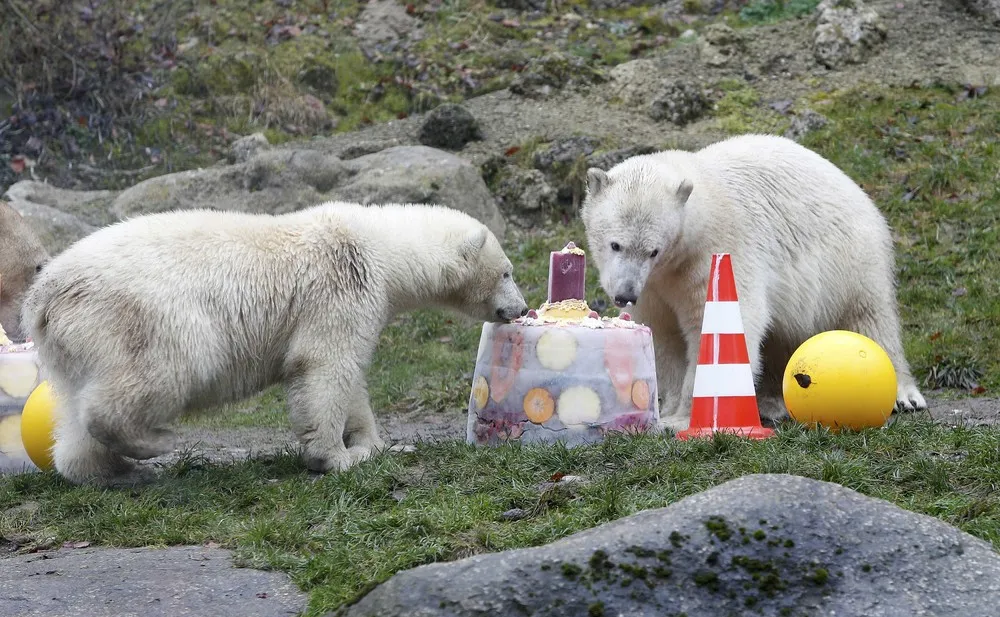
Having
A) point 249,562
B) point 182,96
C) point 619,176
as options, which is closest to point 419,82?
point 182,96

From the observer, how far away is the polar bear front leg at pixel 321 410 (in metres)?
6.04

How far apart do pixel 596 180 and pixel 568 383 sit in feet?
4.67

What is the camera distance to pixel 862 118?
1245 cm

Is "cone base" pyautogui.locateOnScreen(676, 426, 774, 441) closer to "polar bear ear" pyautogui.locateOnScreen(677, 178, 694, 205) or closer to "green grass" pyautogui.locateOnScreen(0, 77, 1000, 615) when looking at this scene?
"green grass" pyautogui.locateOnScreen(0, 77, 1000, 615)

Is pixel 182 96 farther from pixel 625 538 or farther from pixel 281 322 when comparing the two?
pixel 625 538

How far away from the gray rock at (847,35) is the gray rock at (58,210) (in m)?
8.82

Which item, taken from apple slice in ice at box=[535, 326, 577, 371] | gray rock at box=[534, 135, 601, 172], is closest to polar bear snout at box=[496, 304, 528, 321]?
apple slice in ice at box=[535, 326, 577, 371]

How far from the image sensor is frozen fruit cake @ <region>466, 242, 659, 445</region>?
611 cm

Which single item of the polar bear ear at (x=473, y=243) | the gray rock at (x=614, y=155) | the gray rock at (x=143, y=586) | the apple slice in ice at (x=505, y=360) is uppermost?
the polar bear ear at (x=473, y=243)

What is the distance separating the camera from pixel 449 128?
44.9 feet

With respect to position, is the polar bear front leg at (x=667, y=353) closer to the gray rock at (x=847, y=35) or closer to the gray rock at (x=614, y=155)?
the gray rock at (x=614, y=155)

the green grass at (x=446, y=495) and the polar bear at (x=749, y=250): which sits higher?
the polar bear at (x=749, y=250)

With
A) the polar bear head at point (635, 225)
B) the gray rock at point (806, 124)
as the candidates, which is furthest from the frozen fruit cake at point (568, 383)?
the gray rock at point (806, 124)

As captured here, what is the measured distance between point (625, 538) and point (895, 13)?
13.2 m
